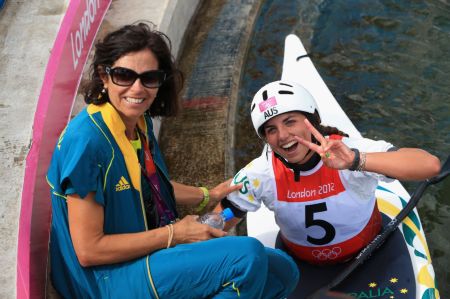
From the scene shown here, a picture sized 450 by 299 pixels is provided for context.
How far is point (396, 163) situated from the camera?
3.62 m

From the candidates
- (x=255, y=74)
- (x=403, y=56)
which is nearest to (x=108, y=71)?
(x=255, y=74)

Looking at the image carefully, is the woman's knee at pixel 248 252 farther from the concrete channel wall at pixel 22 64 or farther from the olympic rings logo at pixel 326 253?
the concrete channel wall at pixel 22 64

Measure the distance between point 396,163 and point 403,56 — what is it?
16.9 ft

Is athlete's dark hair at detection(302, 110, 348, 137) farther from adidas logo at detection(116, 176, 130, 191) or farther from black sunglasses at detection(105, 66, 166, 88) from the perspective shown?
adidas logo at detection(116, 176, 130, 191)

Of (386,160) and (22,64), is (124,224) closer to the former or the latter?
(386,160)

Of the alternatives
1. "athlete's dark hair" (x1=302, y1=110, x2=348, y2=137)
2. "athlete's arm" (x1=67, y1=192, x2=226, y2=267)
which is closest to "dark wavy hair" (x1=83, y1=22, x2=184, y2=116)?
"athlete's arm" (x1=67, y1=192, x2=226, y2=267)

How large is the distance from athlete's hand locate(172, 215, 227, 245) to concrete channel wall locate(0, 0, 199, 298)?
92 centimetres

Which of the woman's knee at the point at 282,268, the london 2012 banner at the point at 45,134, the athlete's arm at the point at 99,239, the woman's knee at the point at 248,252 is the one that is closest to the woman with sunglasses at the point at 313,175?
the woman's knee at the point at 282,268

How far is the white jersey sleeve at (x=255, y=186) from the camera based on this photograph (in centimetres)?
408

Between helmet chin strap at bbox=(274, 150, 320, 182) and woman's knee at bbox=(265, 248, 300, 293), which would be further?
helmet chin strap at bbox=(274, 150, 320, 182)

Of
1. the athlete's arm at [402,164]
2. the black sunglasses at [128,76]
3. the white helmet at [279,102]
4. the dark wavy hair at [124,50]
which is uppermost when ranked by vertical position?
the dark wavy hair at [124,50]

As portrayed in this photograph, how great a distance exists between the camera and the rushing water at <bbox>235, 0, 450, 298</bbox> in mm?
7047

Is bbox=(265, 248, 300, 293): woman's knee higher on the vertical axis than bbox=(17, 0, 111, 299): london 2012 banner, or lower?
lower

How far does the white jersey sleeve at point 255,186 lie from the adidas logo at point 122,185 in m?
1.04
